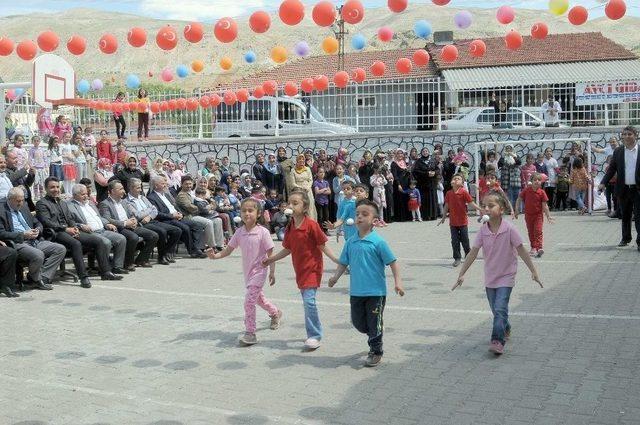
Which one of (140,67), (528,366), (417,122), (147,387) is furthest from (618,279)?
(140,67)

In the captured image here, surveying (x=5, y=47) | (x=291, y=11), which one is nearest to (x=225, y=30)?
(x=291, y=11)

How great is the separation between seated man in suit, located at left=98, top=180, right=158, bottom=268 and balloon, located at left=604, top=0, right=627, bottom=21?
302 inches

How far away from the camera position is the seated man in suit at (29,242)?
36.0ft

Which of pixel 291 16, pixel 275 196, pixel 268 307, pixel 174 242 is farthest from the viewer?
pixel 275 196

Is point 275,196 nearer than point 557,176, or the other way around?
point 275,196

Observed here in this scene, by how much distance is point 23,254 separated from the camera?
10984 millimetres

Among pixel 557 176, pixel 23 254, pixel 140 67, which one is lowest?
pixel 23 254

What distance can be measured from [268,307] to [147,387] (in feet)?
6.72

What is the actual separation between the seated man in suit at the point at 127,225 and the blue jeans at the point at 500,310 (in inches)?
279

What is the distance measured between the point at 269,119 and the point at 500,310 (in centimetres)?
1773

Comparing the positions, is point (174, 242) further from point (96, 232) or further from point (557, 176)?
point (557, 176)

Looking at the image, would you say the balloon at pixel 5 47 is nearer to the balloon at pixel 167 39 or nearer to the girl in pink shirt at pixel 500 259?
the balloon at pixel 167 39

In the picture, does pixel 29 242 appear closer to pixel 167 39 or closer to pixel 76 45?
pixel 167 39

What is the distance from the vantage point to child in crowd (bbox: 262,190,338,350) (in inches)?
300
